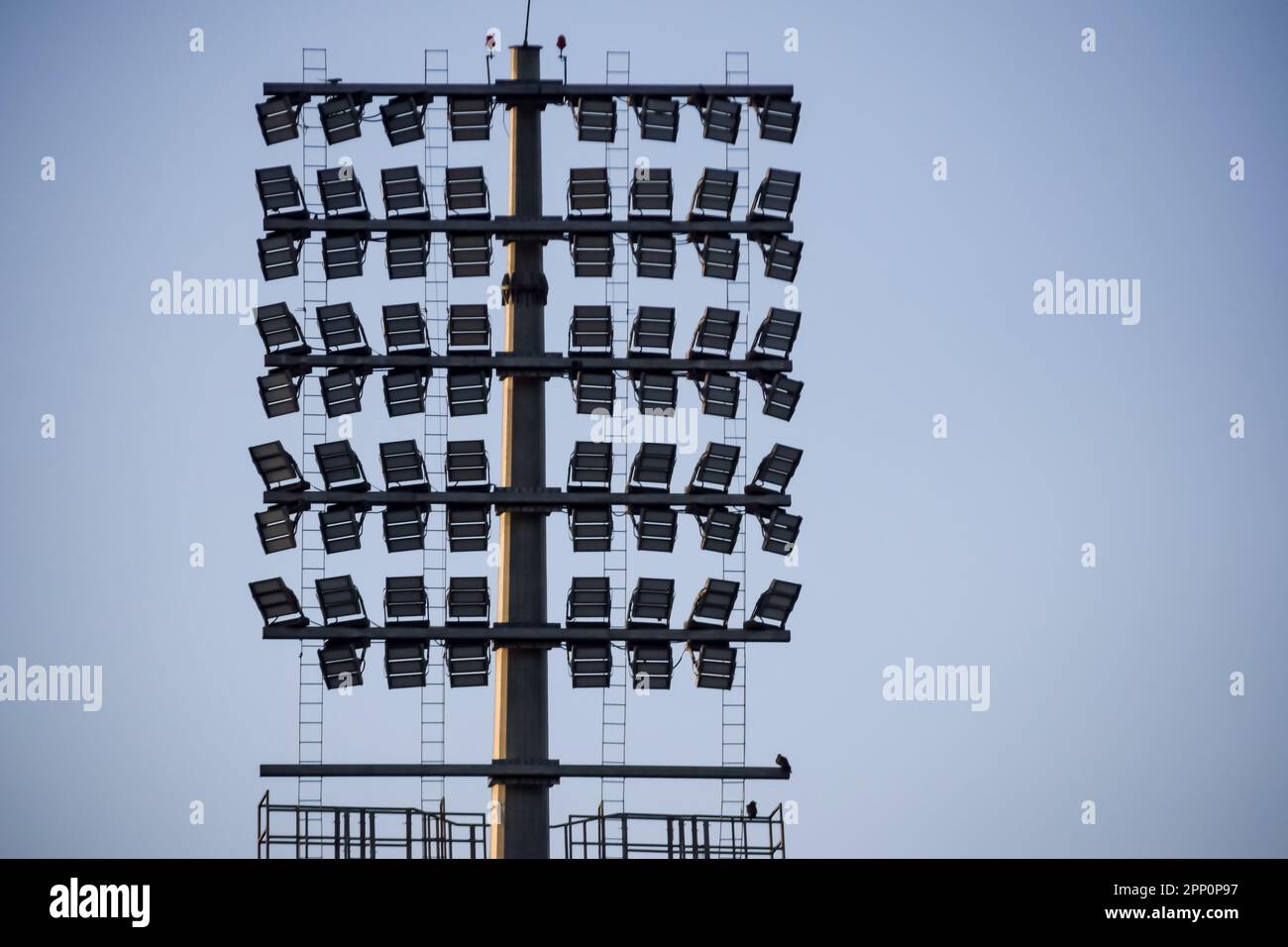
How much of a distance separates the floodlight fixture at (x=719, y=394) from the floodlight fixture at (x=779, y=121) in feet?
15.9

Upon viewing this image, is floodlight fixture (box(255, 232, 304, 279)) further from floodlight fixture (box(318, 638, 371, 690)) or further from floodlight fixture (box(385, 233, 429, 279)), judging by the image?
floodlight fixture (box(318, 638, 371, 690))

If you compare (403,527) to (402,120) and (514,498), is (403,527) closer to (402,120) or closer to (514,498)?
(514,498)

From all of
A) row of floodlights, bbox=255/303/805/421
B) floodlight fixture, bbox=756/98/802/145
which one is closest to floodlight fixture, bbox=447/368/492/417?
row of floodlights, bbox=255/303/805/421

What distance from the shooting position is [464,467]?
51.2 m

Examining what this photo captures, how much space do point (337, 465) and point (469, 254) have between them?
4739 millimetres

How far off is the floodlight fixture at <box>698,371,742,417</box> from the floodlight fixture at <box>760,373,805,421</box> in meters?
0.60

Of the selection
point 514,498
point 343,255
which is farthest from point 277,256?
point 514,498

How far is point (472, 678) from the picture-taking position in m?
50.2

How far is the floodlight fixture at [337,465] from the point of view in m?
50.8

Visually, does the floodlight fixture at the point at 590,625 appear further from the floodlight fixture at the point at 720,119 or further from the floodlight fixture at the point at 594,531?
the floodlight fixture at the point at 720,119

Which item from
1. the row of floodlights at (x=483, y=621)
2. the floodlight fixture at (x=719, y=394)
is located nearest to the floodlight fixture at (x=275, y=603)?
the row of floodlights at (x=483, y=621)
